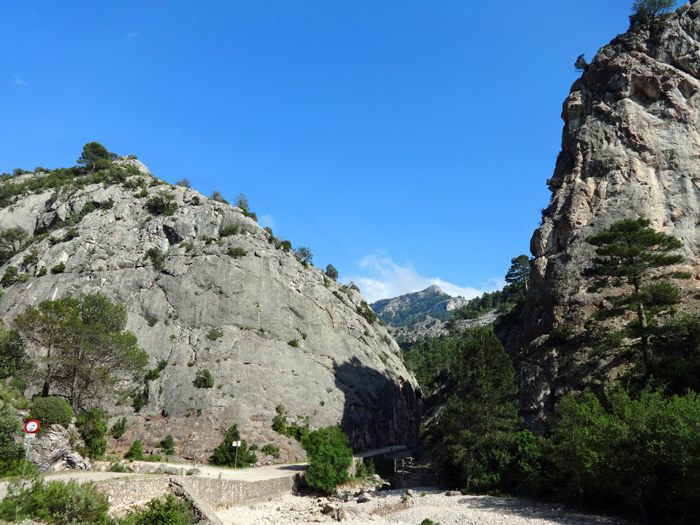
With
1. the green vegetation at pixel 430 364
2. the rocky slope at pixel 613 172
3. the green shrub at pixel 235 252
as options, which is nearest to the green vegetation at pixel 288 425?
the green shrub at pixel 235 252

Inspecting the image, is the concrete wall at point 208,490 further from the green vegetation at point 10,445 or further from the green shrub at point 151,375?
the green shrub at point 151,375

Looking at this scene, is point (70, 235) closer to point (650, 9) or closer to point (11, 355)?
point (11, 355)

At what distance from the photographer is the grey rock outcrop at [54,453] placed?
2925 centimetres

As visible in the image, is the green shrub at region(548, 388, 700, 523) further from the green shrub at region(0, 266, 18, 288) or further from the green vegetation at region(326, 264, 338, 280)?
the green vegetation at region(326, 264, 338, 280)

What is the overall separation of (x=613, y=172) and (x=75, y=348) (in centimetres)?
6011

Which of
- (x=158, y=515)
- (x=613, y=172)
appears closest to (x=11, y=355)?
(x=158, y=515)

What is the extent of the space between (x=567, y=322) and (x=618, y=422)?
21.6 m

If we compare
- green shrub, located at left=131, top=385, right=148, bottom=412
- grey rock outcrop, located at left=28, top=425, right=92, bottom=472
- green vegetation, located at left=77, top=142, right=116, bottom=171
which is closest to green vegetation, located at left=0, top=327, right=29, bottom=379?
grey rock outcrop, located at left=28, top=425, right=92, bottom=472

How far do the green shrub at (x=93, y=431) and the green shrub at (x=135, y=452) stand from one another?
255 centimetres

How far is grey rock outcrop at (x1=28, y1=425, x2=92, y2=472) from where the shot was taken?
2925 cm

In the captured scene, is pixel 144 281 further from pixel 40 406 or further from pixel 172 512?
pixel 172 512

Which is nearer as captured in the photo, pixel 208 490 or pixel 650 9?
pixel 208 490

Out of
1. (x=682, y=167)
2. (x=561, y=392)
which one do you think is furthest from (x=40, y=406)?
(x=682, y=167)

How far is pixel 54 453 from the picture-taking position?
99.6 ft
